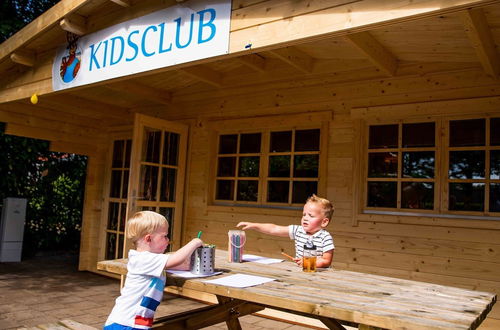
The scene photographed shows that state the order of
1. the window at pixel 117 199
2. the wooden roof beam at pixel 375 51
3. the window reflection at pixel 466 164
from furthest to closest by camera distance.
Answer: the window at pixel 117 199 < the window reflection at pixel 466 164 < the wooden roof beam at pixel 375 51

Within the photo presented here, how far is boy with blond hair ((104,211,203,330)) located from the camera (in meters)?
2.04

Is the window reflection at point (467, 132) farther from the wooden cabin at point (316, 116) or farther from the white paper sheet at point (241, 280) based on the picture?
the white paper sheet at point (241, 280)

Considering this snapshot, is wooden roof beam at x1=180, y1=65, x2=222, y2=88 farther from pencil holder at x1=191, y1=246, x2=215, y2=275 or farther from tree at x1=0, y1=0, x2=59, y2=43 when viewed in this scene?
tree at x1=0, y1=0, x2=59, y2=43

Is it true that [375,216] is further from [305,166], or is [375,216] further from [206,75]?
[206,75]

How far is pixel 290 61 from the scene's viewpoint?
4.29m

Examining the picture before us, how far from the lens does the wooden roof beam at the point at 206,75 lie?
16.1ft

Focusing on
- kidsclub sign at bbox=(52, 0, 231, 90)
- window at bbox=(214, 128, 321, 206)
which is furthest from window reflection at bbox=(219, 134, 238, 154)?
kidsclub sign at bbox=(52, 0, 231, 90)

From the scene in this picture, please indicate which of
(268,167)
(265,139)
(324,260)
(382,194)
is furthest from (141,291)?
(265,139)

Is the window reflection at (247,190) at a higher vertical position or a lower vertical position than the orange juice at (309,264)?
higher

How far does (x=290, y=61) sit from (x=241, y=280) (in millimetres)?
2722

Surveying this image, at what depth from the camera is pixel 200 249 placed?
7.23ft

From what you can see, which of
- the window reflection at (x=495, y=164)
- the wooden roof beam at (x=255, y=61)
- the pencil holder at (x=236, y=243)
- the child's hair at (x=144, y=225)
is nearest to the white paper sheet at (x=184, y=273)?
the child's hair at (x=144, y=225)

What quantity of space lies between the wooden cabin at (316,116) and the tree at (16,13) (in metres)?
2.61

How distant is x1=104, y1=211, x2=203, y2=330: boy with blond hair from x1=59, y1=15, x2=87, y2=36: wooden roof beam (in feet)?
9.47
